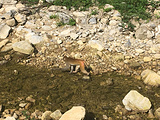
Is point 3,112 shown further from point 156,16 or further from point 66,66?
point 156,16

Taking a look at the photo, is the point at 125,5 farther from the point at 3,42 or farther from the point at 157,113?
the point at 157,113

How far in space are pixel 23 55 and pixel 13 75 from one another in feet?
4.52

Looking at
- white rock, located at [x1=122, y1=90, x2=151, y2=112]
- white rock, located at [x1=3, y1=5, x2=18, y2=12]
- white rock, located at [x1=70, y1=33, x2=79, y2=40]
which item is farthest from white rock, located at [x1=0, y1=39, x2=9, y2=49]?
white rock, located at [x1=122, y1=90, x2=151, y2=112]

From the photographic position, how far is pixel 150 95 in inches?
274

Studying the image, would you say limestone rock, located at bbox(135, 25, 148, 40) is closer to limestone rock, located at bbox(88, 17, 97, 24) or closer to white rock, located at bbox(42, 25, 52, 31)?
limestone rock, located at bbox(88, 17, 97, 24)

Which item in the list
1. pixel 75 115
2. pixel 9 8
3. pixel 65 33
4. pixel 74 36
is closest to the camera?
pixel 75 115

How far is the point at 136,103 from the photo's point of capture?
6121 millimetres

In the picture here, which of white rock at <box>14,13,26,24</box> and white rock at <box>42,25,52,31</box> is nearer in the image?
white rock at <box>42,25,52,31</box>

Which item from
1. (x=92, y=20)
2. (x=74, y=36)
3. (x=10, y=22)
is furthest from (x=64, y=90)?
(x=10, y=22)

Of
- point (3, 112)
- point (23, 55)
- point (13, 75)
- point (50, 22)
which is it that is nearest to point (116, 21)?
point (50, 22)

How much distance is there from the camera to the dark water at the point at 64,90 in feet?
20.7

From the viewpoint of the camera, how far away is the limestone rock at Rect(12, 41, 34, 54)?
878cm

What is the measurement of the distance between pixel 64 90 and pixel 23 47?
10.2 ft

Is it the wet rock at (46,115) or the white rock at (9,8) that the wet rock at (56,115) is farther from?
the white rock at (9,8)
